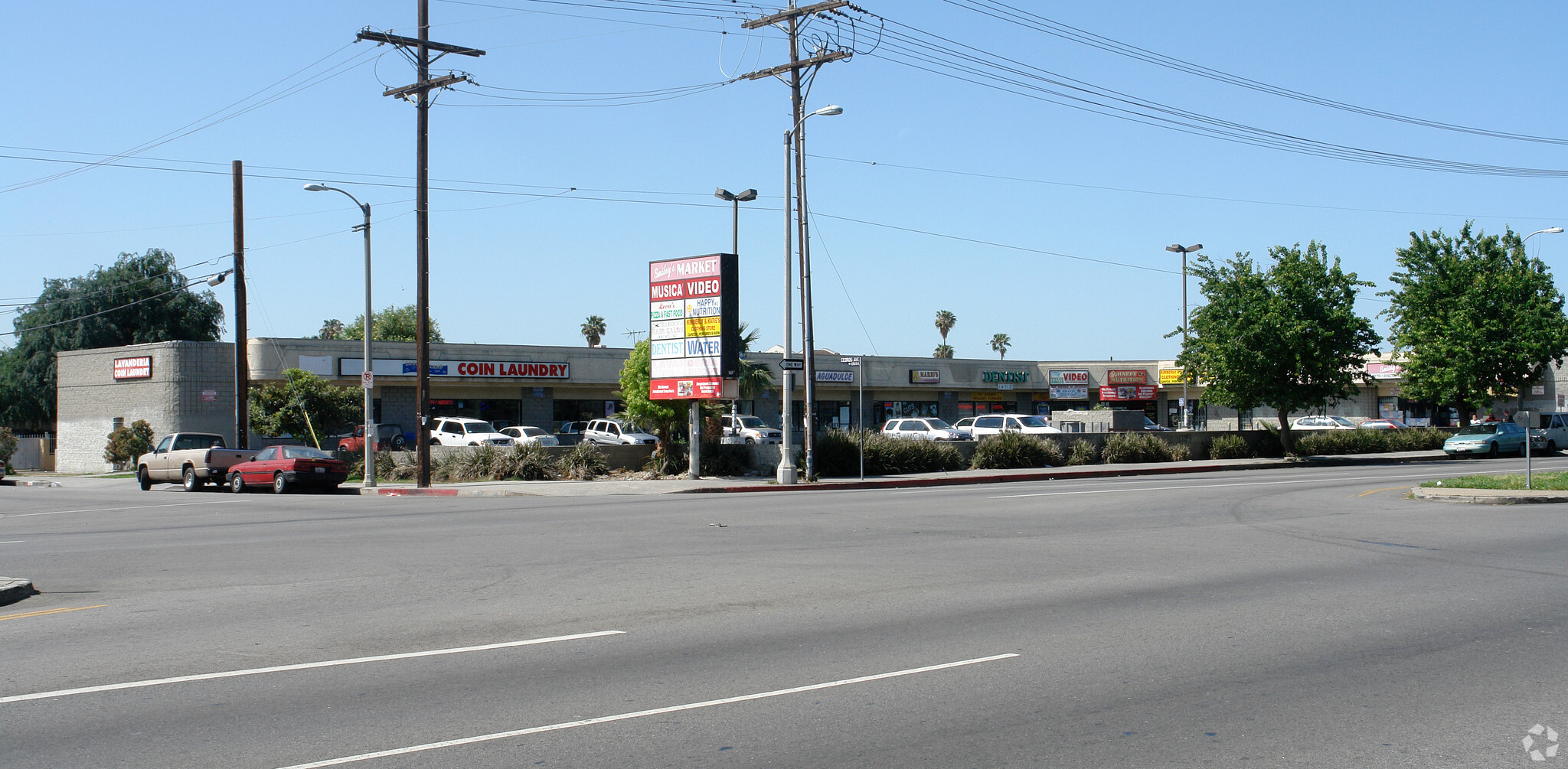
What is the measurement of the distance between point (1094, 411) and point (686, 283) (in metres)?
25.2

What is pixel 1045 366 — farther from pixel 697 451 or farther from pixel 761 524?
pixel 761 524

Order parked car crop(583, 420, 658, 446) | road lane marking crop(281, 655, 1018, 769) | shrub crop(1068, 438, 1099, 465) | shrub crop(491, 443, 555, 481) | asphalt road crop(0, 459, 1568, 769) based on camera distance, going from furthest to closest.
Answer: parked car crop(583, 420, 658, 446) → shrub crop(1068, 438, 1099, 465) → shrub crop(491, 443, 555, 481) → asphalt road crop(0, 459, 1568, 769) → road lane marking crop(281, 655, 1018, 769)

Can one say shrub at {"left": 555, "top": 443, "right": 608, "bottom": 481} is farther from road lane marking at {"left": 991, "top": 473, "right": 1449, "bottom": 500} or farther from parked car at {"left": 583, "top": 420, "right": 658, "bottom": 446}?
road lane marking at {"left": 991, "top": 473, "right": 1449, "bottom": 500}

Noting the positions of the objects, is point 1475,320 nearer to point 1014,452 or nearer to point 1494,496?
point 1014,452

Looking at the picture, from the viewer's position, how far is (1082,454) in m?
37.3

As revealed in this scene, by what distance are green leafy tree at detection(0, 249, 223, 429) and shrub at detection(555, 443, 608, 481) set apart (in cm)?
4217

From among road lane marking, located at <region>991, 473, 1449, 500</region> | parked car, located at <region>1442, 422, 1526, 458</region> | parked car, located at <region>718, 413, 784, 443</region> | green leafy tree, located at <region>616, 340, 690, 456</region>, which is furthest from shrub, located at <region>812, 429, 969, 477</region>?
parked car, located at <region>1442, 422, 1526, 458</region>

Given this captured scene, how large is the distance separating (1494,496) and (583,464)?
21449 millimetres

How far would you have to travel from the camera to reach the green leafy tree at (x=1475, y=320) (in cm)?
4566

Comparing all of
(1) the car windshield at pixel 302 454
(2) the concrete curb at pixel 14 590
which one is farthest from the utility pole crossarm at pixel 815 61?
(2) the concrete curb at pixel 14 590

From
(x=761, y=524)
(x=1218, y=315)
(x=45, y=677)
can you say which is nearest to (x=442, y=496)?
(x=761, y=524)

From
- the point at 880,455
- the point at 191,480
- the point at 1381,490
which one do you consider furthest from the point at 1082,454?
the point at 191,480

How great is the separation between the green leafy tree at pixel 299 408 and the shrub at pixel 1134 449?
1080 inches

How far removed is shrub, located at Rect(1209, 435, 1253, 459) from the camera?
1613 inches
